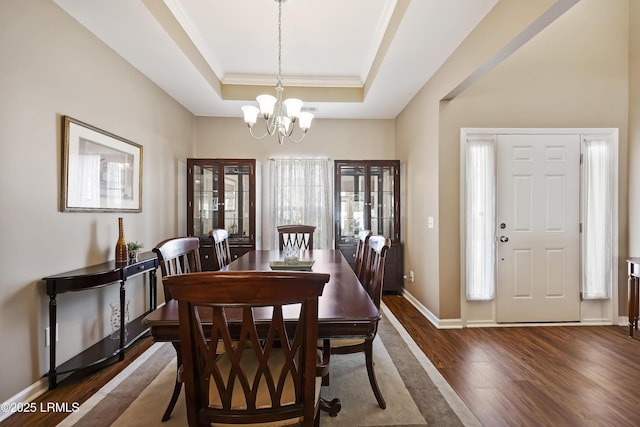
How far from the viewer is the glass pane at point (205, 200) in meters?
4.29

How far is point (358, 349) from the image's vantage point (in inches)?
72.2

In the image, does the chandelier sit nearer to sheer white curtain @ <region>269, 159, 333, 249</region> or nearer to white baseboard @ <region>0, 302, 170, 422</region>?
sheer white curtain @ <region>269, 159, 333, 249</region>

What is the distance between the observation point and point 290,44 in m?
3.18

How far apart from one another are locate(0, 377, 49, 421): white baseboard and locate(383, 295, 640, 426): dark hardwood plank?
2.76 metres

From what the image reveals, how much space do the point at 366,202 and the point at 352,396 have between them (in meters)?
2.91

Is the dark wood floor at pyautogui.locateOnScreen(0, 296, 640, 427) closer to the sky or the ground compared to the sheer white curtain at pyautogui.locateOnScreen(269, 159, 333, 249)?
closer to the ground

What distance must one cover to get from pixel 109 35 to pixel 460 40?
2.95 meters

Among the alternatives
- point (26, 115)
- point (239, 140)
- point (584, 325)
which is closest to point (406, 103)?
point (239, 140)

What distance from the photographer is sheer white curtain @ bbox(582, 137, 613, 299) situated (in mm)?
3229

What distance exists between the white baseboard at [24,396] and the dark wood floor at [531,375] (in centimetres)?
4

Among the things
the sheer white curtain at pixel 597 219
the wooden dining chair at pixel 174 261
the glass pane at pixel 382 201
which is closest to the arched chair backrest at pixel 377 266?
the wooden dining chair at pixel 174 261

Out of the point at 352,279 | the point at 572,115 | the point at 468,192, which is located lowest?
the point at 352,279

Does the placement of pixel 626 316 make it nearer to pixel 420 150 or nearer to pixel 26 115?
pixel 420 150

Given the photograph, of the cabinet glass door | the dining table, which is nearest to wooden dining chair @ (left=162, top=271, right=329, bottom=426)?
the dining table
